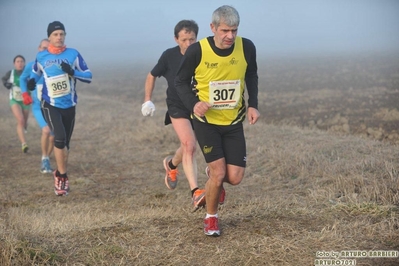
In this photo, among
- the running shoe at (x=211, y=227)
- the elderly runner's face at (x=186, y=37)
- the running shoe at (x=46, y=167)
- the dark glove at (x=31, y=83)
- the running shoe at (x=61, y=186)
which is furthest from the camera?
the running shoe at (x=46, y=167)

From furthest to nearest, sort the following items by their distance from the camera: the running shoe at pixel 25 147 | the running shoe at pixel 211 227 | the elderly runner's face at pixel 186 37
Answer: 1. the running shoe at pixel 25 147
2. the elderly runner's face at pixel 186 37
3. the running shoe at pixel 211 227

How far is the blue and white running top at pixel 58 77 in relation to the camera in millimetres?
8469

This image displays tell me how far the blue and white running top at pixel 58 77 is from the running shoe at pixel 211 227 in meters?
4.08

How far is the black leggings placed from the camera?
841 cm

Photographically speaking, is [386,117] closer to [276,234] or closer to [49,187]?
[49,187]

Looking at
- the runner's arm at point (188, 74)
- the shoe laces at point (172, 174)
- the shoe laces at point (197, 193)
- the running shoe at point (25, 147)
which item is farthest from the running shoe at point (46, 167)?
the runner's arm at point (188, 74)

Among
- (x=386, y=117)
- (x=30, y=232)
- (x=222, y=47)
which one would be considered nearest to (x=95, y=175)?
(x=30, y=232)

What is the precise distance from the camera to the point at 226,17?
16.8ft

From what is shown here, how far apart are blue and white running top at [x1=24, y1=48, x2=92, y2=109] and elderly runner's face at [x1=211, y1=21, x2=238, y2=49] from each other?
3.95 m

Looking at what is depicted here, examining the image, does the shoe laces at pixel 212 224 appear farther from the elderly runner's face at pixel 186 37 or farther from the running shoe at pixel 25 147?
the running shoe at pixel 25 147

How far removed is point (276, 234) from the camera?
515cm

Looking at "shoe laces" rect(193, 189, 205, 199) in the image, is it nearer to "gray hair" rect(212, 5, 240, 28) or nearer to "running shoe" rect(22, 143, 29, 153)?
"gray hair" rect(212, 5, 240, 28)

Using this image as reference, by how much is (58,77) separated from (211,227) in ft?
14.0

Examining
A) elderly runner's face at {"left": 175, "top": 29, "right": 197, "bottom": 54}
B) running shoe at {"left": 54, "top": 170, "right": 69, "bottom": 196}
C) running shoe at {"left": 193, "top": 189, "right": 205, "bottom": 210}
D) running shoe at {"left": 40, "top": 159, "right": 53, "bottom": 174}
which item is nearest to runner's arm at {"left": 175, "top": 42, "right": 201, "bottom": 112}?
running shoe at {"left": 193, "top": 189, "right": 205, "bottom": 210}
